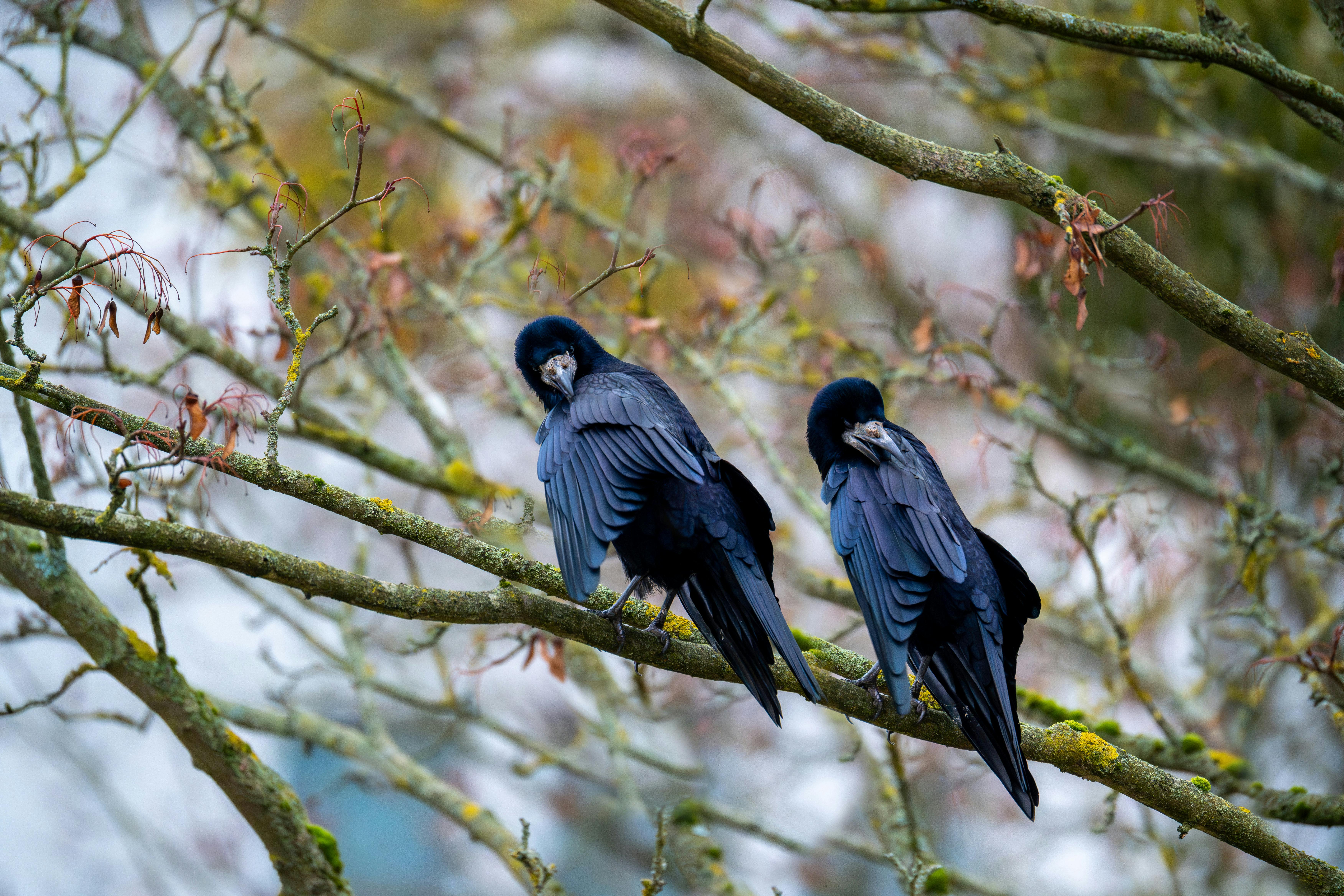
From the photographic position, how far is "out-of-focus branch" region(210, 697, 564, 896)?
199 inches

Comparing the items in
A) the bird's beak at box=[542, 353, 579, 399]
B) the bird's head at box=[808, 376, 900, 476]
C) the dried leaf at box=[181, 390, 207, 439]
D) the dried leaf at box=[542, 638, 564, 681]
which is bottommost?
the dried leaf at box=[181, 390, 207, 439]

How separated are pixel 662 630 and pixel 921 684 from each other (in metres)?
0.96

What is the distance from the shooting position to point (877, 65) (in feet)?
24.9

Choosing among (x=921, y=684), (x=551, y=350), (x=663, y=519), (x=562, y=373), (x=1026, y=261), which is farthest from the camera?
(x=1026, y=261)

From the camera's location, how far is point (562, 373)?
413cm

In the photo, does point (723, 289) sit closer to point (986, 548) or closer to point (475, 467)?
point (475, 467)

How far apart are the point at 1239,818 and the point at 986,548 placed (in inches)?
45.1

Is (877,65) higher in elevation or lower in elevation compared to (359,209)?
lower

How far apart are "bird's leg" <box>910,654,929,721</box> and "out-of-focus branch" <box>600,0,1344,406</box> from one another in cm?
142

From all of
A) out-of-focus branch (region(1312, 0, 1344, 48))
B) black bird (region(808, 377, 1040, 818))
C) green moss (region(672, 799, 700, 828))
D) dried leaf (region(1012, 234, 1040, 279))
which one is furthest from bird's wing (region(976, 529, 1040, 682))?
out-of-focus branch (region(1312, 0, 1344, 48))

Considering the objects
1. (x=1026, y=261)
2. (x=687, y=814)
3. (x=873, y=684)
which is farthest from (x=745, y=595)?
(x=1026, y=261)

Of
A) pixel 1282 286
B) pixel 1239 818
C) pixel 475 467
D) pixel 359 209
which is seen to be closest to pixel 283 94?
pixel 359 209

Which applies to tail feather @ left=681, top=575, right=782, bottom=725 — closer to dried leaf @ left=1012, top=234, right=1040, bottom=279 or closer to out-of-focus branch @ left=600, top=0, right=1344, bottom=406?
out-of-focus branch @ left=600, top=0, right=1344, bottom=406

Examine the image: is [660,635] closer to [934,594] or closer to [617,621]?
[617,621]
